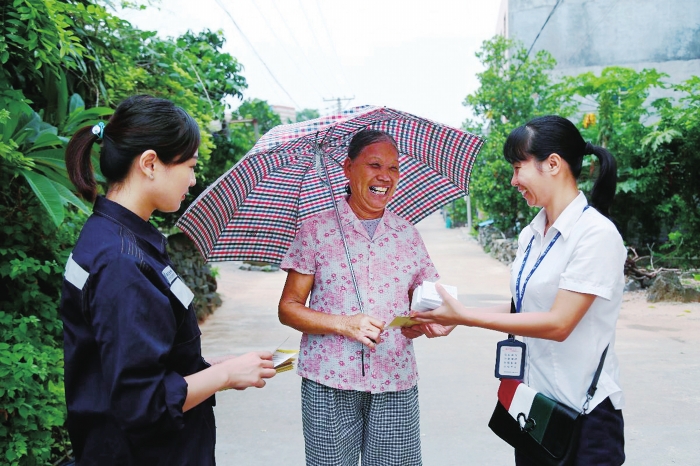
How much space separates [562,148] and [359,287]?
873 mm

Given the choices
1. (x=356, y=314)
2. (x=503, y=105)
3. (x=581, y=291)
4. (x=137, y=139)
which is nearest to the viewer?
(x=137, y=139)

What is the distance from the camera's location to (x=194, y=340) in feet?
5.63

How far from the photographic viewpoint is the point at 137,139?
1613 millimetres

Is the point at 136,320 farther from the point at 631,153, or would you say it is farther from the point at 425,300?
the point at 631,153

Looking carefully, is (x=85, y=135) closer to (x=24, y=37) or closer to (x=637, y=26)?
(x=24, y=37)

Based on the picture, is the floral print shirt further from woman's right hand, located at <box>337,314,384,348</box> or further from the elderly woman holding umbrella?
woman's right hand, located at <box>337,314,384,348</box>

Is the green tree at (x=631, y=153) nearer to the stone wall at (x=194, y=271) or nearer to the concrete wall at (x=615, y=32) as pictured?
the concrete wall at (x=615, y=32)

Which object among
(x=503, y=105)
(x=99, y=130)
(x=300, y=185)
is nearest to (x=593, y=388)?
(x=300, y=185)

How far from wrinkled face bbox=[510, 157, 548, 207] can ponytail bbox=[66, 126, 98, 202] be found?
1308 mm

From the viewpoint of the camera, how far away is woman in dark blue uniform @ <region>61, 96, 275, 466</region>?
145 centimetres

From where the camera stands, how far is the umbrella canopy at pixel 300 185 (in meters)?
2.57

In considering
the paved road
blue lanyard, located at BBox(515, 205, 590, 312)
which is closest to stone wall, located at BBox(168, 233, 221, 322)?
the paved road

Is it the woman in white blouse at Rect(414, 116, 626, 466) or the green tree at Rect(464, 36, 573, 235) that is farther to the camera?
the green tree at Rect(464, 36, 573, 235)

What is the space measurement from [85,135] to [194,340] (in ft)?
2.01
